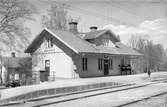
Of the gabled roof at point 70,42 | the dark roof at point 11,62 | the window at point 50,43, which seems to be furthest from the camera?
the dark roof at point 11,62

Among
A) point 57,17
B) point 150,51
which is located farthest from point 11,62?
point 150,51

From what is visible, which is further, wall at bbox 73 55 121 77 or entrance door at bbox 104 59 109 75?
entrance door at bbox 104 59 109 75

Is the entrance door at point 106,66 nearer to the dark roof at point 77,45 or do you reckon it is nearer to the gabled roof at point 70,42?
the dark roof at point 77,45

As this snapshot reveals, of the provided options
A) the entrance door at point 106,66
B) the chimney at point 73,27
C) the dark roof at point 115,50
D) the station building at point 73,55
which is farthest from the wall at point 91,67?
the chimney at point 73,27

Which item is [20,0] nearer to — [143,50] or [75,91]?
[75,91]

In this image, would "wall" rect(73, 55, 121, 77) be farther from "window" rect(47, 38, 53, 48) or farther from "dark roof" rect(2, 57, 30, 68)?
"dark roof" rect(2, 57, 30, 68)

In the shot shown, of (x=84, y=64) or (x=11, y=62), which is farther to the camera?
(x=11, y=62)

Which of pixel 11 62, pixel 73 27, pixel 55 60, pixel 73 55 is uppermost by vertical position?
pixel 73 27

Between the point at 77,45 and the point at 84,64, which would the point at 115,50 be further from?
the point at 77,45

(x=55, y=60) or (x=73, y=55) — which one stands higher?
(x=73, y=55)

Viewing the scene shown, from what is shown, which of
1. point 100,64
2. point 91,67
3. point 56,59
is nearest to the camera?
point 56,59

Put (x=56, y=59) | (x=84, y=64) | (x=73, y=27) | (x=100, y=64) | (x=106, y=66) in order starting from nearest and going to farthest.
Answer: (x=84, y=64), (x=56, y=59), (x=100, y=64), (x=106, y=66), (x=73, y=27)

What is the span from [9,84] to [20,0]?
32.5 feet

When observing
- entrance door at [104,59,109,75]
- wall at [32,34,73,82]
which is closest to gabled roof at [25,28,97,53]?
wall at [32,34,73,82]
